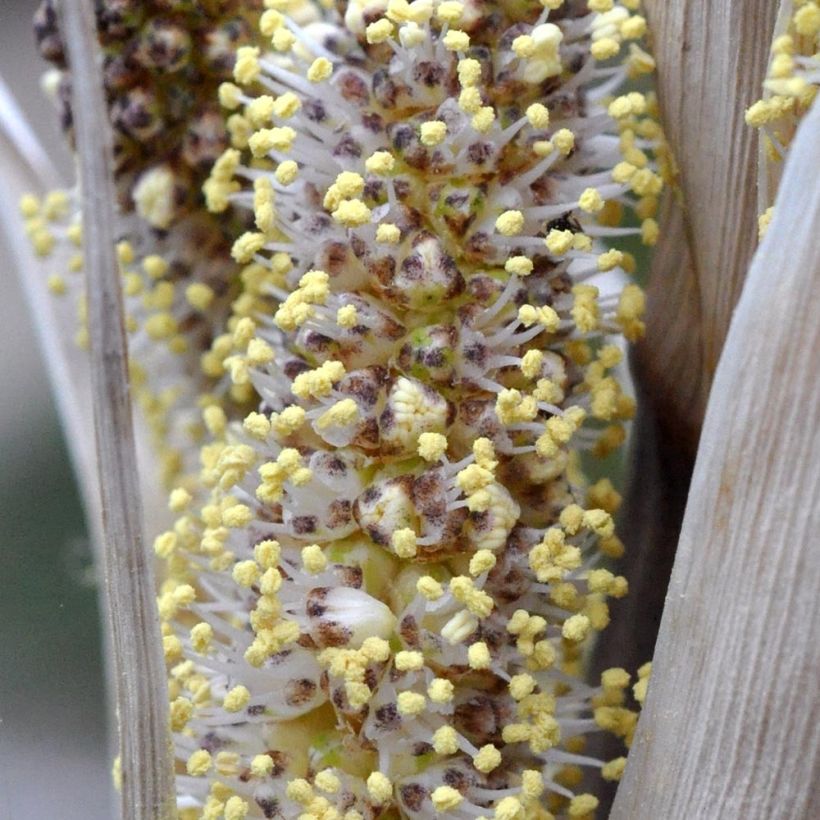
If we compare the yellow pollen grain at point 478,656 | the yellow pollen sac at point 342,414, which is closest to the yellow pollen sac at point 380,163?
the yellow pollen sac at point 342,414

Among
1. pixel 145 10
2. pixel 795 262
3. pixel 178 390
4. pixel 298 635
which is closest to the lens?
pixel 795 262

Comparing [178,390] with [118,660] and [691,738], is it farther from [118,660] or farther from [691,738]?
[691,738]

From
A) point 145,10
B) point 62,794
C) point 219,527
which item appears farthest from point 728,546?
point 62,794

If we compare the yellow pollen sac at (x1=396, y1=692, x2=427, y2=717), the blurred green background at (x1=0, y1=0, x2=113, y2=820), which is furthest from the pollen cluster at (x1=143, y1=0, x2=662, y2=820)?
the blurred green background at (x1=0, y1=0, x2=113, y2=820)

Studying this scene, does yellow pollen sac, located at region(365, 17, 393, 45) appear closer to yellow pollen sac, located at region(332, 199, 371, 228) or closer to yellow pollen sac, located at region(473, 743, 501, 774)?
yellow pollen sac, located at region(332, 199, 371, 228)

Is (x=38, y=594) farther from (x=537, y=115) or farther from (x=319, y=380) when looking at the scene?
(x=537, y=115)

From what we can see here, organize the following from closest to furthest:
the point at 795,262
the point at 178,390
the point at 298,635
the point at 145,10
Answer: the point at 795,262, the point at 298,635, the point at 145,10, the point at 178,390

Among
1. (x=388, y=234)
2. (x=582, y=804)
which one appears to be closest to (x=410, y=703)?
(x=582, y=804)
